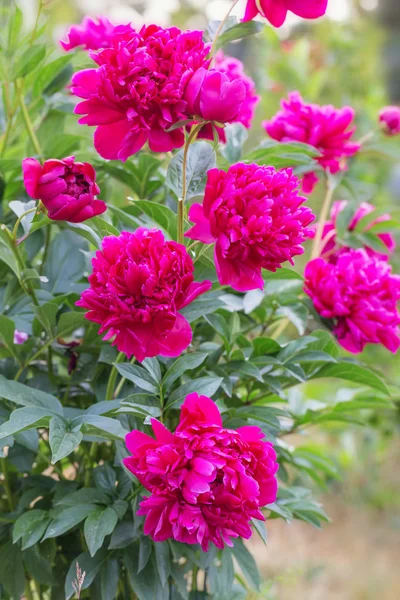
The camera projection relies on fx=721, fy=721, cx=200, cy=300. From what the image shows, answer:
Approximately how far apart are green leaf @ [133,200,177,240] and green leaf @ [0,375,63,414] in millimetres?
190

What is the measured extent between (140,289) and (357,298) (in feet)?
1.00

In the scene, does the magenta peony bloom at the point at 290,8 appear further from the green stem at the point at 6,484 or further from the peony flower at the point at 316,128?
the green stem at the point at 6,484

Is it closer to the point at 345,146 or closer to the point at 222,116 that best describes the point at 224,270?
the point at 222,116

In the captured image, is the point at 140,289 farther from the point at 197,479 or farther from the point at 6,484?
the point at 6,484

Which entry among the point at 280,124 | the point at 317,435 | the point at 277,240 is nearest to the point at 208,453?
the point at 277,240

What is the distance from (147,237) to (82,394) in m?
0.31

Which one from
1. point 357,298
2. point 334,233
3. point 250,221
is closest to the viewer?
point 250,221

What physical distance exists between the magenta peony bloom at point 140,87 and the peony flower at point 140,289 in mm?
89

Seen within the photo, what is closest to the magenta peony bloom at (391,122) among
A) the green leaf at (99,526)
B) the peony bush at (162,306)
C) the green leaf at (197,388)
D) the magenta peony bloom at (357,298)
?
the peony bush at (162,306)

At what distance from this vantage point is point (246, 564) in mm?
766

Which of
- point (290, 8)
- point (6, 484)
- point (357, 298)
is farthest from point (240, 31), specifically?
point (6, 484)

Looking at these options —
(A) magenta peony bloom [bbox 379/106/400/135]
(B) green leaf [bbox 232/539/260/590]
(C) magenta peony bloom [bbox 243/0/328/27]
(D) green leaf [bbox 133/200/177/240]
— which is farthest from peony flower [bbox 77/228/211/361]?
(A) magenta peony bloom [bbox 379/106/400/135]

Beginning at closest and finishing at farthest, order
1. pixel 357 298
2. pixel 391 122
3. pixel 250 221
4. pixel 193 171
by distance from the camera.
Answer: pixel 250 221
pixel 193 171
pixel 357 298
pixel 391 122

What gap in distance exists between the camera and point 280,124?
85 centimetres
